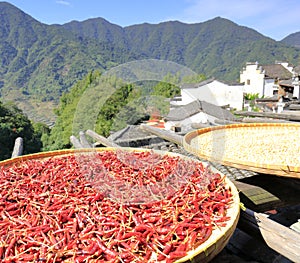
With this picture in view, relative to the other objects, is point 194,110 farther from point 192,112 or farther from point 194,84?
point 194,84

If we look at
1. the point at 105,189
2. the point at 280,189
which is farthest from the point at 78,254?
the point at 280,189

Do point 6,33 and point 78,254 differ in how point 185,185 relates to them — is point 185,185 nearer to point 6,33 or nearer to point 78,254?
point 78,254

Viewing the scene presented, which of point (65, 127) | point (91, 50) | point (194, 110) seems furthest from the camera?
point (91, 50)

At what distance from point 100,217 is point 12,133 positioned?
2913 cm

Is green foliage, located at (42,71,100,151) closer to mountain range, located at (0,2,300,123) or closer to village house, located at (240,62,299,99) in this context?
mountain range, located at (0,2,300,123)

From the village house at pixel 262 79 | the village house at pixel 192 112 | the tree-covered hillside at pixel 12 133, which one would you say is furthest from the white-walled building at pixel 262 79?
the village house at pixel 192 112

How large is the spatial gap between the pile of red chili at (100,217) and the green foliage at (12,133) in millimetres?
24966

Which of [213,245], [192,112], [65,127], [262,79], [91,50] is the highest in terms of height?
[91,50]

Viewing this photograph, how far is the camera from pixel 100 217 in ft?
4.20

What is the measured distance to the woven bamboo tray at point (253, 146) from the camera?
179cm

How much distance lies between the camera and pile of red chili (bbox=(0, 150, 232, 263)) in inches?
42.3

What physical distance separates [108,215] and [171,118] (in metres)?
1.28

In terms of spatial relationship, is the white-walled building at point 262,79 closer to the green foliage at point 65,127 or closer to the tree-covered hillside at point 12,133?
the green foliage at point 65,127

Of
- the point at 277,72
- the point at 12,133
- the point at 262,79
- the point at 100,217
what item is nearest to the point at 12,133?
the point at 12,133
